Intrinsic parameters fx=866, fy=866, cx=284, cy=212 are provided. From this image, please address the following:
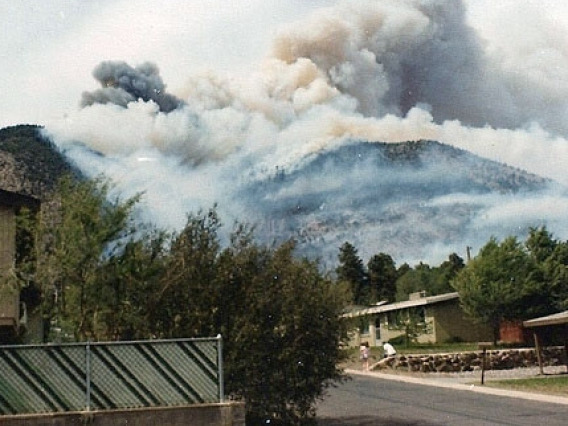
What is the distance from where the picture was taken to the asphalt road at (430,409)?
802 inches

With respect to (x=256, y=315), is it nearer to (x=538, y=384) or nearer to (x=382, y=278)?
(x=538, y=384)

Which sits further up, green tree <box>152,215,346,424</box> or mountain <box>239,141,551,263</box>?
mountain <box>239,141,551,263</box>

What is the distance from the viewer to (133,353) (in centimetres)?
1517

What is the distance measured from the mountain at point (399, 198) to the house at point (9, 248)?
344 ft

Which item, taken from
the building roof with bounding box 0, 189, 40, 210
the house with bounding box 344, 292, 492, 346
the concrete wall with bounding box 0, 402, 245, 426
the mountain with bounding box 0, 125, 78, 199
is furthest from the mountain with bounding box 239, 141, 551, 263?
the concrete wall with bounding box 0, 402, 245, 426

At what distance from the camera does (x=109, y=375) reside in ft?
49.0

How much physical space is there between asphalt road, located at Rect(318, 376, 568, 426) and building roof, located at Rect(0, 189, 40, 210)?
9.23 metres

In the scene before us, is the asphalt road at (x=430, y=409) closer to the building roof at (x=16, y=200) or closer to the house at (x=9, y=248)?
the house at (x=9, y=248)

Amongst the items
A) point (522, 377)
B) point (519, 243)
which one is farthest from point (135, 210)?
point (519, 243)

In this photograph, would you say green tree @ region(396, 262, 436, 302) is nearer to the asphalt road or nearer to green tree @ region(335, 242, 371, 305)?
green tree @ region(335, 242, 371, 305)

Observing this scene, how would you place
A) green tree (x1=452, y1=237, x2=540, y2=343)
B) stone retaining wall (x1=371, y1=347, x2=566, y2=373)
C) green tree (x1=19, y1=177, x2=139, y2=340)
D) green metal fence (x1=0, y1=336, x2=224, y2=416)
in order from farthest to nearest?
green tree (x1=452, y1=237, x2=540, y2=343) → stone retaining wall (x1=371, y1=347, x2=566, y2=373) → green tree (x1=19, y1=177, x2=139, y2=340) → green metal fence (x1=0, y1=336, x2=224, y2=416)

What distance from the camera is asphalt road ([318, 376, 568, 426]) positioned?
66.8ft

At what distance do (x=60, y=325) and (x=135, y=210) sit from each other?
3754 mm

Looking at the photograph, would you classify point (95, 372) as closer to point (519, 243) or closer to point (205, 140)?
point (519, 243)
